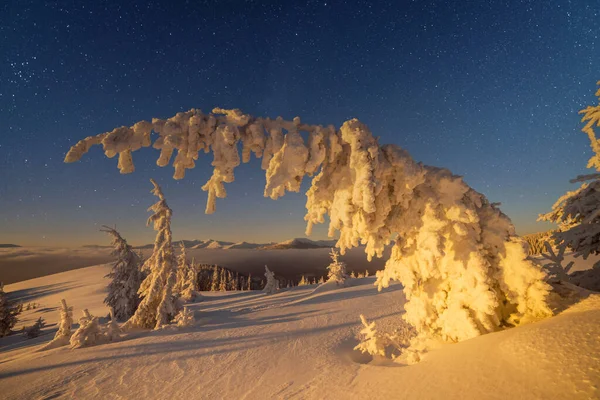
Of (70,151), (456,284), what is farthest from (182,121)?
(456,284)

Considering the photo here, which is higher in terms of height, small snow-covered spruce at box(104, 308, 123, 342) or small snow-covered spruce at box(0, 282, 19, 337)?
small snow-covered spruce at box(104, 308, 123, 342)

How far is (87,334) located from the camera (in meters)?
9.12

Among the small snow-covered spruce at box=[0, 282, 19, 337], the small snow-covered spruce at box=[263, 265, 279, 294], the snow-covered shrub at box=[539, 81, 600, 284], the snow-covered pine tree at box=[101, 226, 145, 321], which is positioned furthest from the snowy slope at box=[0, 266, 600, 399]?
the small snow-covered spruce at box=[0, 282, 19, 337]

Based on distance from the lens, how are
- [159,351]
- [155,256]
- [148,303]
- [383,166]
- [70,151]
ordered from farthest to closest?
[155,256] < [148,303] < [159,351] < [383,166] < [70,151]

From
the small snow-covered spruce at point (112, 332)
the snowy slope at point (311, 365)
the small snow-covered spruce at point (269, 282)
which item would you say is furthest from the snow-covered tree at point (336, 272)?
the small snow-covered spruce at point (112, 332)

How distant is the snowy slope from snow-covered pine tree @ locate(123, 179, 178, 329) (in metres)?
2.67

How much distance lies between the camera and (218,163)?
284 cm

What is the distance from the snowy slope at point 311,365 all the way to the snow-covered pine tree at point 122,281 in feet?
37.6

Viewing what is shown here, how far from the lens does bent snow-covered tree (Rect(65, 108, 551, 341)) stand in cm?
284

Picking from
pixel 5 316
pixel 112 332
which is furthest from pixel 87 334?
pixel 5 316

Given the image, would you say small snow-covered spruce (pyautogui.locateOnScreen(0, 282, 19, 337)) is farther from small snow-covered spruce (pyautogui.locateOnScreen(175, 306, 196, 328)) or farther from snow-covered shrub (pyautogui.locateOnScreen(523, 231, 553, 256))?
snow-covered shrub (pyautogui.locateOnScreen(523, 231, 553, 256))

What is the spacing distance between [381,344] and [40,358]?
422 inches

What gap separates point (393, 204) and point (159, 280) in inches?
565

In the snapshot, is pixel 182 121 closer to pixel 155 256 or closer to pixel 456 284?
pixel 456 284
